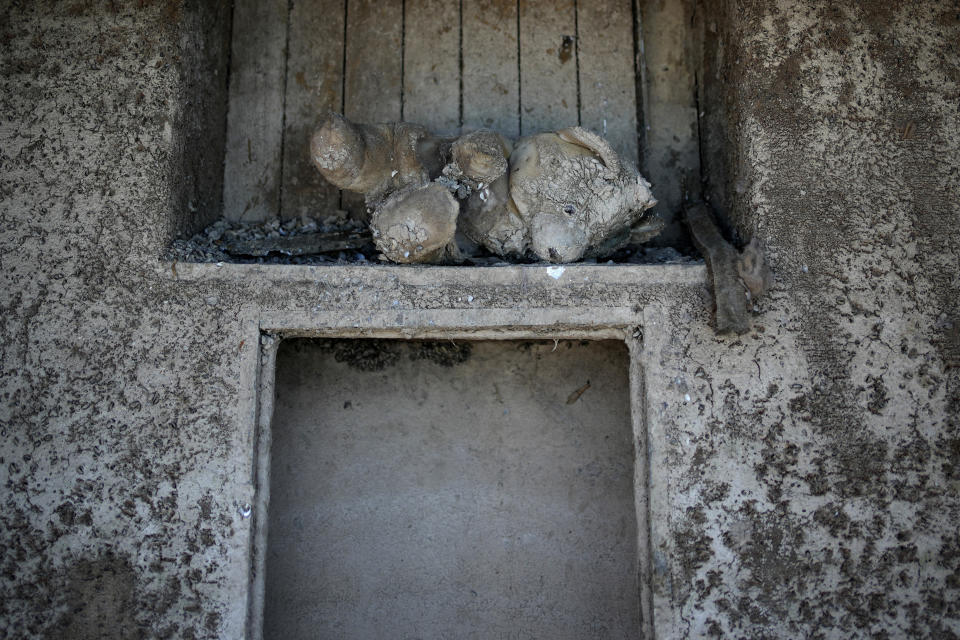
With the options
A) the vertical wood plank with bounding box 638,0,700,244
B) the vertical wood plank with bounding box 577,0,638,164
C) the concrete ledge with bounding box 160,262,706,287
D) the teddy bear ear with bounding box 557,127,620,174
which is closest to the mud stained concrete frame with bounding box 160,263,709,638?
the concrete ledge with bounding box 160,262,706,287

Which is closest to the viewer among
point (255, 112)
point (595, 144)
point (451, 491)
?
point (595, 144)

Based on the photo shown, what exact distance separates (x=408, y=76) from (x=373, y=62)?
4.5 inches

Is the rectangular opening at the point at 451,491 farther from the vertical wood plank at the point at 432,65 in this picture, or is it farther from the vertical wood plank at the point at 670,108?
the vertical wood plank at the point at 432,65

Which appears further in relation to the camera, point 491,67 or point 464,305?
point 491,67

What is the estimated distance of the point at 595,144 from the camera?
7.02 ft

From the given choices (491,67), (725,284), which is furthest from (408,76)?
(725,284)

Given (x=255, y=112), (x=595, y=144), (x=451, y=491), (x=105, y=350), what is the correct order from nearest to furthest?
(x=105, y=350) < (x=595, y=144) < (x=451, y=491) < (x=255, y=112)

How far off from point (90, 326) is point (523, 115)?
1.31 metres

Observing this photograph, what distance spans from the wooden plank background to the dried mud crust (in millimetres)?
92

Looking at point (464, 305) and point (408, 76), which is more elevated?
point (408, 76)

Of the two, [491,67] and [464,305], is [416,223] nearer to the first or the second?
[464,305]

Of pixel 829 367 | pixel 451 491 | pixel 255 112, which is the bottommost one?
pixel 451 491

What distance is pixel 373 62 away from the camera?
2496 mm

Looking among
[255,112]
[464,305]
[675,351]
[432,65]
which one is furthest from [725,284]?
[255,112]
